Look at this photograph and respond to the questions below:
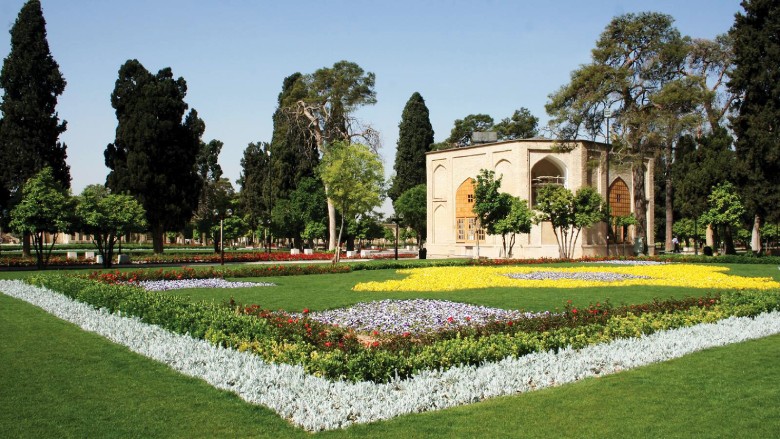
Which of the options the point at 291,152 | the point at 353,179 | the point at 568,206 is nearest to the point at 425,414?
the point at 353,179

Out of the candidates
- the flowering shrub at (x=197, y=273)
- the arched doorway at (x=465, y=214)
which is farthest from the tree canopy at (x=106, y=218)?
the arched doorway at (x=465, y=214)

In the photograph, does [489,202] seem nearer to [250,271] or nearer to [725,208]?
[725,208]

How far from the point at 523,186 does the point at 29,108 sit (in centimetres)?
2791

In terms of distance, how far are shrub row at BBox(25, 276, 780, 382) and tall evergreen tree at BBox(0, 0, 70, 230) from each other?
87.3ft

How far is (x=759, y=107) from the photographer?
1249 inches

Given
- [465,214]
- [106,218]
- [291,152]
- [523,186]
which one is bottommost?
[106,218]

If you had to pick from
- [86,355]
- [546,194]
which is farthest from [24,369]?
[546,194]

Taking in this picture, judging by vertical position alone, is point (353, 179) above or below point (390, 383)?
above

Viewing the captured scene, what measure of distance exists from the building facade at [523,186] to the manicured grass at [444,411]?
29300 millimetres

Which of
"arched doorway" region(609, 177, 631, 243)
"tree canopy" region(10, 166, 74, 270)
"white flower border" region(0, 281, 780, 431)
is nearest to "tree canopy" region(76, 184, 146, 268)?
"tree canopy" region(10, 166, 74, 270)

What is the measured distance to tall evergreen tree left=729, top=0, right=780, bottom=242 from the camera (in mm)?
30875

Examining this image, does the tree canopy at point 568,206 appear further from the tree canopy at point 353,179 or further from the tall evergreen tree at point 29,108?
the tall evergreen tree at point 29,108

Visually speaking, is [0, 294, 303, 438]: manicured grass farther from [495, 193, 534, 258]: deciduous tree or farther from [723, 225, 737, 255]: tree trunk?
[723, 225, 737, 255]: tree trunk

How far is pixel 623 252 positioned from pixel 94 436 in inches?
1535
